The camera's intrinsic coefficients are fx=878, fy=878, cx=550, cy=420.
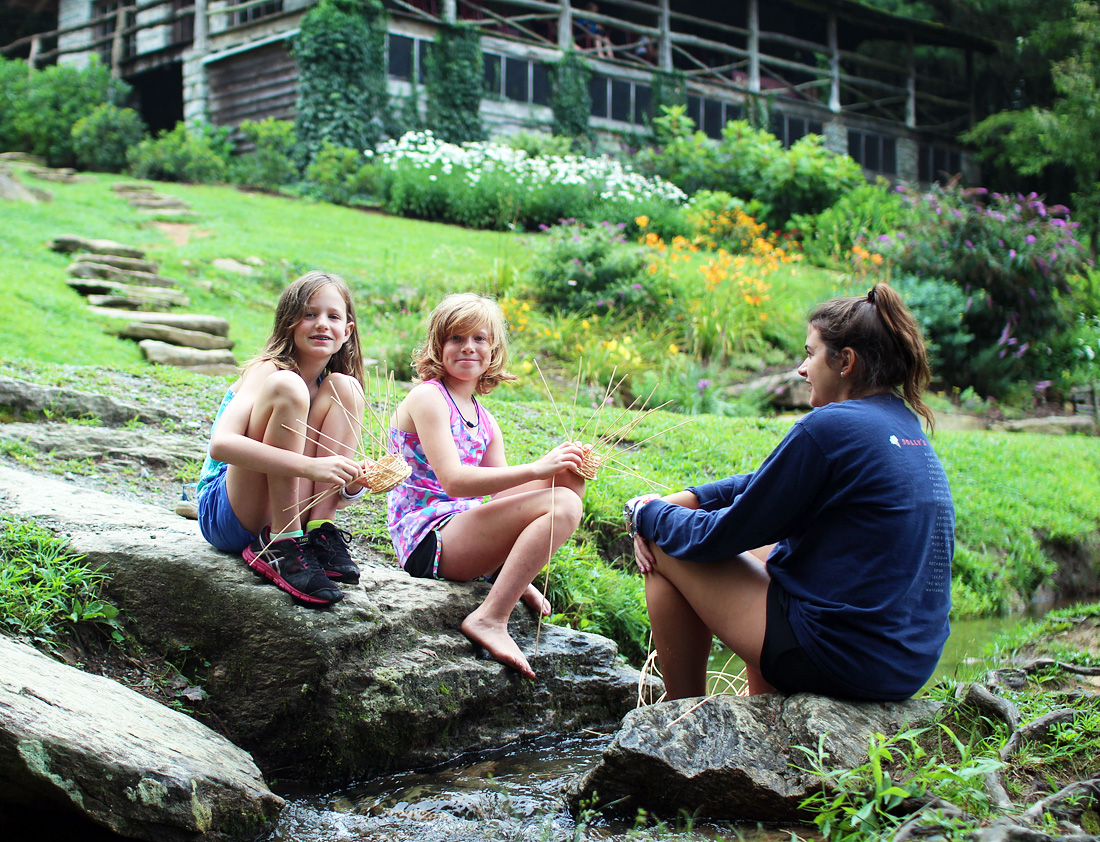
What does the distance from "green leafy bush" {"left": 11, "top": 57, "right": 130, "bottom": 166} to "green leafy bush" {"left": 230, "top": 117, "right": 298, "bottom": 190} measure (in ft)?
12.0

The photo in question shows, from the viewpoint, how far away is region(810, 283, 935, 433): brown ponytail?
2340 millimetres

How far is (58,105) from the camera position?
17.0 meters

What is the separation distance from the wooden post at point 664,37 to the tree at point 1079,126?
7.52 meters

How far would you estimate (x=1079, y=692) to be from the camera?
2658 millimetres

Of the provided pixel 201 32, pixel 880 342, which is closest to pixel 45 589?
pixel 880 342

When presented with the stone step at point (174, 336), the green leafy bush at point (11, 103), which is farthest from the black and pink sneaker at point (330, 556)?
the green leafy bush at point (11, 103)

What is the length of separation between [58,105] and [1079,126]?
64.3ft

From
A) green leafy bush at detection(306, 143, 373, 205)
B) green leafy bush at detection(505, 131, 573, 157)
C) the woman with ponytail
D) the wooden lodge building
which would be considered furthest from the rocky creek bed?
the wooden lodge building

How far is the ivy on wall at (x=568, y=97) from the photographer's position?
17156 mm

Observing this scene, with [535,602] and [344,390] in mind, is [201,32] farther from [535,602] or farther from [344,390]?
[535,602]

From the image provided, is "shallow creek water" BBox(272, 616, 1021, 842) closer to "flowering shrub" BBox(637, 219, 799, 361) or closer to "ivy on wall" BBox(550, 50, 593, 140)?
"flowering shrub" BBox(637, 219, 799, 361)

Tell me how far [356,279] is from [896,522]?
7830 millimetres

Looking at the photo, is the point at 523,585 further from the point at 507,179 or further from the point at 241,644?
the point at 507,179

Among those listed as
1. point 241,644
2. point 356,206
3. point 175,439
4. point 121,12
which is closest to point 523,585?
point 241,644
